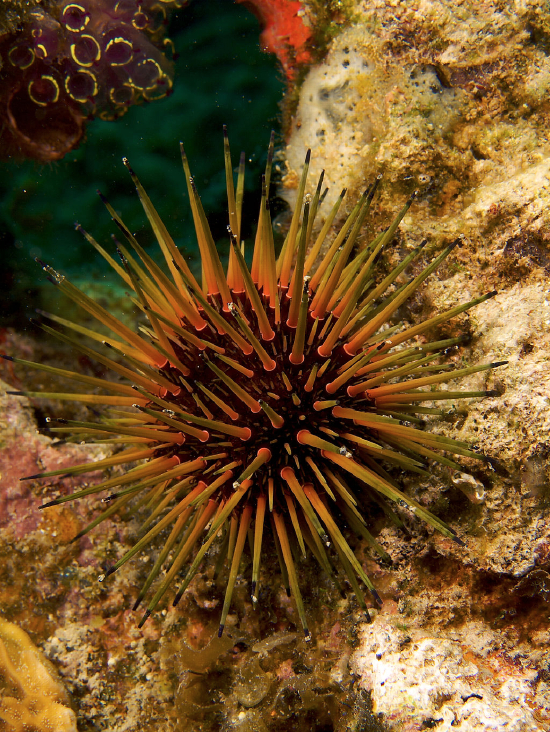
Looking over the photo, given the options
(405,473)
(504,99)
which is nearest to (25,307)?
(405,473)

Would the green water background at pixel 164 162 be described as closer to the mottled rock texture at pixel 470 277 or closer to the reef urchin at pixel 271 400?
the mottled rock texture at pixel 470 277

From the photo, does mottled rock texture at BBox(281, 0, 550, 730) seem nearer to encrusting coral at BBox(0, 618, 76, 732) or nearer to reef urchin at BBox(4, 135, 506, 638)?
reef urchin at BBox(4, 135, 506, 638)

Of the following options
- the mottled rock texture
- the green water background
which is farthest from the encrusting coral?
the green water background

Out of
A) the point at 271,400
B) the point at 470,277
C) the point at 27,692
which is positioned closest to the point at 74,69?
the point at 271,400

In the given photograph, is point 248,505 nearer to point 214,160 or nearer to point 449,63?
point 214,160

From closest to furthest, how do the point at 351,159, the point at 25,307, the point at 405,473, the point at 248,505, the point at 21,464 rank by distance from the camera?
the point at 248,505, the point at 405,473, the point at 351,159, the point at 21,464, the point at 25,307

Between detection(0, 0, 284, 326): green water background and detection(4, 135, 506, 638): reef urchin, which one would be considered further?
detection(0, 0, 284, 326): green water background

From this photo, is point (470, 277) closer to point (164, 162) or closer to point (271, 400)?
point (271, 400)
